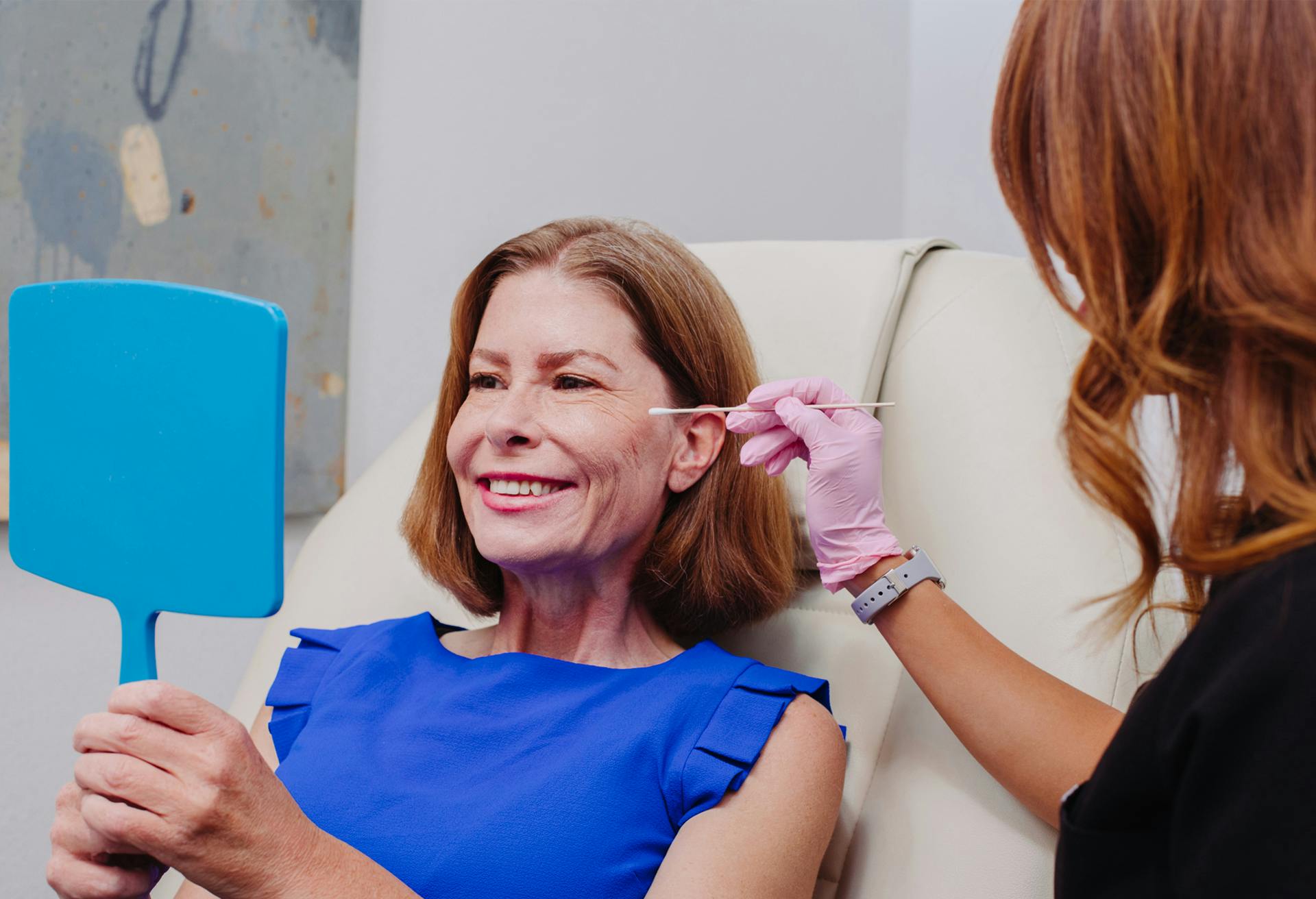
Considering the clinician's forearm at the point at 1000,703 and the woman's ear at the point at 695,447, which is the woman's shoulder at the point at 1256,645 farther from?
the woman's ear at the point at 695,447

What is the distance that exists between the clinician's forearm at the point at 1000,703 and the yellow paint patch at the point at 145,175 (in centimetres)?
117

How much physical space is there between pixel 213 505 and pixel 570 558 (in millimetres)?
350

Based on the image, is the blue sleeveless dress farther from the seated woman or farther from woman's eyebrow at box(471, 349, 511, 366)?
woman's eyebrow at box(471, 349, 511, 366)

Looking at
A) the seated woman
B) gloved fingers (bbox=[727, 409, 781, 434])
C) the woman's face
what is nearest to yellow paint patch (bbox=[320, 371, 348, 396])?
the seated woman

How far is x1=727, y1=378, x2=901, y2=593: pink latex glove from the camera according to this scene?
105 cm

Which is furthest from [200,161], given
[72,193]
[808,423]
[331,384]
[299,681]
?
[808,423]

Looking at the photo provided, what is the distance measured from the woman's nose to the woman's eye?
0.03m

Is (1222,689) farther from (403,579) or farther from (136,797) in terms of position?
(403,579)

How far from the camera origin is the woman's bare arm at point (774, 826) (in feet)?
2.89

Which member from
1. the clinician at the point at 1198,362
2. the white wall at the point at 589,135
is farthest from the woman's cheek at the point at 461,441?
the white wall at the point at 589,135

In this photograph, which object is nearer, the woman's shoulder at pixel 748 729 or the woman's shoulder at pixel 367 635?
the woman's shoulder at pixel 748 729

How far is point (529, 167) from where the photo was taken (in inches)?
79.7

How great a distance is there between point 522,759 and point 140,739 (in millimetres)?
353

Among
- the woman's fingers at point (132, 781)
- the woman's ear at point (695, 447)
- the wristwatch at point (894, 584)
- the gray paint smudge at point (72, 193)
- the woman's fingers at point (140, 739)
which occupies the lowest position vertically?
the woman's fingers at point (132, 781)
